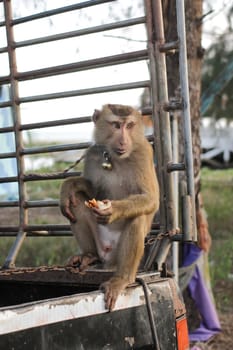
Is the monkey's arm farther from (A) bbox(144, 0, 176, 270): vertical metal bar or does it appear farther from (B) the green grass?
(B) the green grass

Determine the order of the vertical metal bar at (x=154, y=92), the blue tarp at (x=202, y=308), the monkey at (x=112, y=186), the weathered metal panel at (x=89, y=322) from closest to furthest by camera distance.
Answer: the weathered metal panel at (x=89, y=322), the monkey at (x=112, y=186), the vertical metal bar at (x=154, y=92), the blue tarp at (x=202, y=308)

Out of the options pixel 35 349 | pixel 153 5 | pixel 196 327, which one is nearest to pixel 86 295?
pixel 35 349

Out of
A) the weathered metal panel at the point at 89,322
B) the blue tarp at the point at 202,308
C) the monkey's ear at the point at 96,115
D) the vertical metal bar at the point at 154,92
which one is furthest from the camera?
the blue tarp at the point at 202,308

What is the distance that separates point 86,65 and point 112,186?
85 centimetres

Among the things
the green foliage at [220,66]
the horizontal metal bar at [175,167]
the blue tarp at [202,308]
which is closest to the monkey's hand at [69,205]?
the horizontal metal bar at [175,167]

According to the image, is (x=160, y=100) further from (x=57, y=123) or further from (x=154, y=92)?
(x=57, y=123)

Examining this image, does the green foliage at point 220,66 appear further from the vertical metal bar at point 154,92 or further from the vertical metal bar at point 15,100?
the vertical metal bar at point 154,92

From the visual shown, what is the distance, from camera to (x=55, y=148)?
431 centimetres

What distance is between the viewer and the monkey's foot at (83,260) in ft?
12.2

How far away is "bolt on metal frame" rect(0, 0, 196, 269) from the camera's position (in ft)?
12.2

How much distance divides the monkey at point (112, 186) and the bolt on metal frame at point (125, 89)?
14cm

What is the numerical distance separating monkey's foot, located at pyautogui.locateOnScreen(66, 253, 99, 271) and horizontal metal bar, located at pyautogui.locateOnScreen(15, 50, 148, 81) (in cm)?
128

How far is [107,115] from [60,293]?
1475mm

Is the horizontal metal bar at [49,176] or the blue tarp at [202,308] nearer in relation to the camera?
the horizontal metal bar at [49,176]
